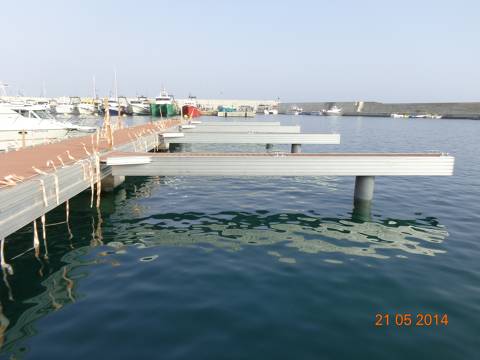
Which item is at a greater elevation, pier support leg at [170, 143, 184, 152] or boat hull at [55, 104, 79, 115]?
boat hull at [55, 104, 79, 115]

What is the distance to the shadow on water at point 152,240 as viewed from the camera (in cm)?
675

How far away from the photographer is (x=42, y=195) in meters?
8.73

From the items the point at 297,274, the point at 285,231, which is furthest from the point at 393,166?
the point at 297,274

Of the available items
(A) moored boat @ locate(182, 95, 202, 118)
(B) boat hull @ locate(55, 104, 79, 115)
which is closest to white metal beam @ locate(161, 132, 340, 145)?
(A) moored boat @ locate(182, 95, 202, 118)

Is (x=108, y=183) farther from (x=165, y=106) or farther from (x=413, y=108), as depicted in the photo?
(x=413, y=108)

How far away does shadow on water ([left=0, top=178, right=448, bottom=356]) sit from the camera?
22.1ft

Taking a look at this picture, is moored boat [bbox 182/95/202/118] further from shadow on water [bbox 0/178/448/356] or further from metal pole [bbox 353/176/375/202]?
shadow on water [bbox 0/178/448/356]

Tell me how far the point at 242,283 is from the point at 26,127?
2784 centimetres

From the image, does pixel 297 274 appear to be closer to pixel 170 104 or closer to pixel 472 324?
pixel 472 324

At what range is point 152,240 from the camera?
10062 mm

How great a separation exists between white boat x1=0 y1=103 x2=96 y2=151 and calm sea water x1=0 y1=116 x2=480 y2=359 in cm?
1675

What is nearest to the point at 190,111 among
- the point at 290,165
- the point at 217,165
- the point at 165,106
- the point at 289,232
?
the point at 165,106

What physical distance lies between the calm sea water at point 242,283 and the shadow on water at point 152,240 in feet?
0.17

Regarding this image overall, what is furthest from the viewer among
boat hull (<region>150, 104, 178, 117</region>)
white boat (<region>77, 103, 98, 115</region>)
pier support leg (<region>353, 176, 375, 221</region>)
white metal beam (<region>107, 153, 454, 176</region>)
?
white boat (<region>77, 103, 98, 115</region>)
